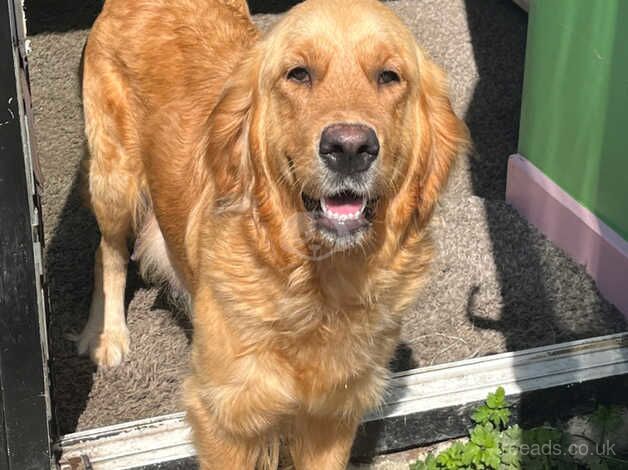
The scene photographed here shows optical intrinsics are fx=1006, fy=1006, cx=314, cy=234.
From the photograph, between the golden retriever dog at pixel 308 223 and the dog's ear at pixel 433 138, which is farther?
the dog's ear at pixel 433 138

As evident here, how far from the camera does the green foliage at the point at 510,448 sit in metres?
3.77

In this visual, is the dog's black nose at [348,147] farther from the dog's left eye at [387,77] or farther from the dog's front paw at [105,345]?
the dog's front paw at [105,345]

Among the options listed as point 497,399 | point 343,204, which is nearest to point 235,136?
point 343,204

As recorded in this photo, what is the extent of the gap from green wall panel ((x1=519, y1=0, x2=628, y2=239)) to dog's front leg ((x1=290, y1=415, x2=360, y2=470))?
1844 mm

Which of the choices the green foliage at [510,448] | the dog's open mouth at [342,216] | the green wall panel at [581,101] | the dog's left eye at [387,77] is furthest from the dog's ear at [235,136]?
the green wall panel at [581,101]

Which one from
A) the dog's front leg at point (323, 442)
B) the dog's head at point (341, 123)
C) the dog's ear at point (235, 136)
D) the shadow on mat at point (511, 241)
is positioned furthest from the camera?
the shadow on mat at point (511, 241)

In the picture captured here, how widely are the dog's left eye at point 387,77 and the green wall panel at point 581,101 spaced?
1820 millimetres

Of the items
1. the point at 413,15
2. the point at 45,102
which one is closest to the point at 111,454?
the point at 45,102

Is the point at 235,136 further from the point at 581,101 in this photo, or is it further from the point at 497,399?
the point at 581,101

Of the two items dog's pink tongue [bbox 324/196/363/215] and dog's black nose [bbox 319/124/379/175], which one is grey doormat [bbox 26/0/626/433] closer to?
dog's pink tongue [bbox 324/196/363/215]

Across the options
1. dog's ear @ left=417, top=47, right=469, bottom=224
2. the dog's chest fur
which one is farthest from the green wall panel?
the dog's chest fur

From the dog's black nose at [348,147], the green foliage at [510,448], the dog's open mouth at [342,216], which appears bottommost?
the green foliage at [510,448]

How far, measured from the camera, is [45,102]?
6547 mm

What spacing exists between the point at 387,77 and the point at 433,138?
0.31 metres
